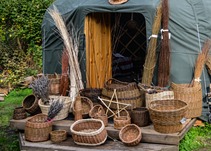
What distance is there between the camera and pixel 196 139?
14.1 feet

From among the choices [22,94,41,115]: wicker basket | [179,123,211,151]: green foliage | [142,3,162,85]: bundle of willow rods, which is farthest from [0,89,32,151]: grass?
[179,123,211,151]: green foliage

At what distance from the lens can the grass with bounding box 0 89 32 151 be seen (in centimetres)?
437

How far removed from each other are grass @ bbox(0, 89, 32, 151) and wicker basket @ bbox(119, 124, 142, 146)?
130cm

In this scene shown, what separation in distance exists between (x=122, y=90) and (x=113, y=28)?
7.20 ft

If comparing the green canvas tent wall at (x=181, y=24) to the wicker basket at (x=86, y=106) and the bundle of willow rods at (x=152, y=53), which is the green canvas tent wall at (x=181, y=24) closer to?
the bundle of willow rods at (x=152, y=53)

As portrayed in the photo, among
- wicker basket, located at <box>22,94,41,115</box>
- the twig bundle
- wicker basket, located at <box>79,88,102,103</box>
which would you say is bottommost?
wicker basket, located at <box>22,94,41,115</box>

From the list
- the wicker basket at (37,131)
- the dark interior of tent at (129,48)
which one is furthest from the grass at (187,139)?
the dark interior of tent at (129,48)

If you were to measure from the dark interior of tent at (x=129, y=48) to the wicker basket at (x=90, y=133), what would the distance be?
286cm

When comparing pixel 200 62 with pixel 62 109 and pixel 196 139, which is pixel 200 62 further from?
pixel 62 109

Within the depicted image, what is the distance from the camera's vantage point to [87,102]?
455cm

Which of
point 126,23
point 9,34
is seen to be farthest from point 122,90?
point 9,34

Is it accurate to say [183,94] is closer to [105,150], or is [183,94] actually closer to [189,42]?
[189,42]

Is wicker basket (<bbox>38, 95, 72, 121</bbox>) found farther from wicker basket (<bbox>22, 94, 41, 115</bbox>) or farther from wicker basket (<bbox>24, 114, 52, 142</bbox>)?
wicker basket (<bbox>24, 114, 52, 142</bbox>)

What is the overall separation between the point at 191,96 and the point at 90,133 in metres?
1.46
